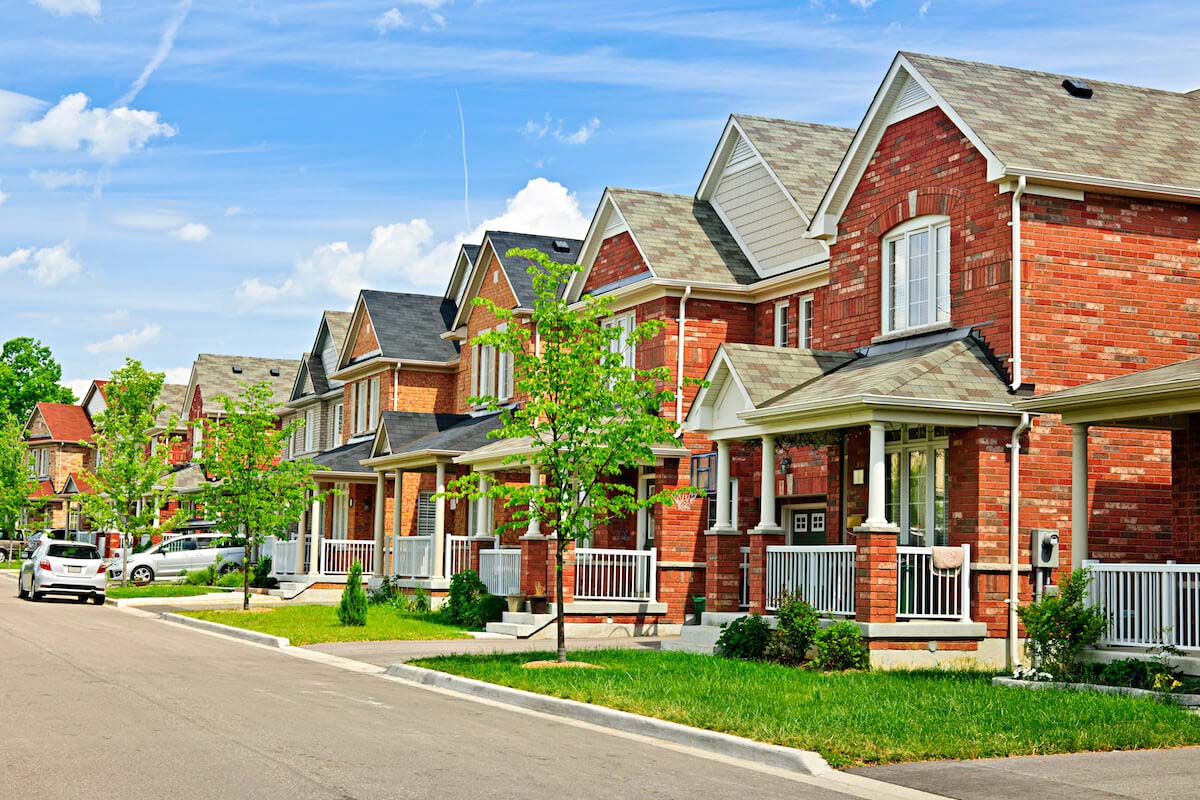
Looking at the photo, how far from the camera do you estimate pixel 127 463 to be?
4419 centimetres

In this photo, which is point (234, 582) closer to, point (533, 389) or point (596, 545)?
point (596, 545)

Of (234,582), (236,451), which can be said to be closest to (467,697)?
(236,451)

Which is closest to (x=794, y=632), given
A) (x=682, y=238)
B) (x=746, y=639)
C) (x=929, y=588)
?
(x=746, y=639)

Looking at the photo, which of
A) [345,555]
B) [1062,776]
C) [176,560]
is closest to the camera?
[1062,776]

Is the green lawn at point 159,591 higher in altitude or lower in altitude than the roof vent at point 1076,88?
lower

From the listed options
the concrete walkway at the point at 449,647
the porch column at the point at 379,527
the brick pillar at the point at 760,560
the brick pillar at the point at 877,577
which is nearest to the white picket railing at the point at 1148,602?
the brick pillar at the point at 877,577

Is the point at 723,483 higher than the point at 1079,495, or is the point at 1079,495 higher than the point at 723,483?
the point at 723,483

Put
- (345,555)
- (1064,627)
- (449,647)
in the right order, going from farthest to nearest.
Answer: (345,555) → (449,647) → (1064,627)

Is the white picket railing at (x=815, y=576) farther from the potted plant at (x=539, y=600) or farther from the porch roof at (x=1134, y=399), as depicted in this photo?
the potted plant at (x=539, y=600)

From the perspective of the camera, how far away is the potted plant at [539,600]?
27.8 metres

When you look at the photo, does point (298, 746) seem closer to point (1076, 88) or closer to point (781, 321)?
point (1076, 88)

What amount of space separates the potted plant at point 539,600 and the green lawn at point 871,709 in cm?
893

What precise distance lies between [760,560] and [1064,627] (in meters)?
5.57

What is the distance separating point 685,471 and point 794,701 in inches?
509
